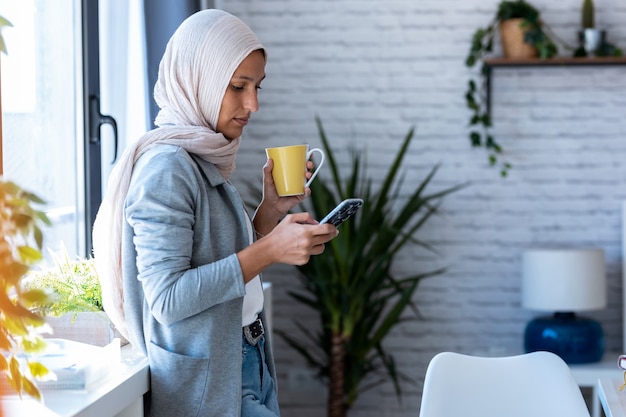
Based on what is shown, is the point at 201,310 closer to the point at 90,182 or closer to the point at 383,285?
the point at 90,182

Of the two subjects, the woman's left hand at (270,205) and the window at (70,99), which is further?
the window at (70,99)

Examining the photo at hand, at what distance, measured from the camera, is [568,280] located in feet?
12.6

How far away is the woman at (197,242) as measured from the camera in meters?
1.64

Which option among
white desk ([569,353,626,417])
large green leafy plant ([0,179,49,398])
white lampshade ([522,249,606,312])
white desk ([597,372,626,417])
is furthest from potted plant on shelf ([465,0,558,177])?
large green leafy plant ([0,179,49,398])

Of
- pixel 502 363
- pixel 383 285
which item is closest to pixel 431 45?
pixel 383 285

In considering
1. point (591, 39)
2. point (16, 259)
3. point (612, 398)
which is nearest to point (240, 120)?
A: point (612, 398)

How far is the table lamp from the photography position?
3.85 meters

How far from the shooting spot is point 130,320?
1802 mm

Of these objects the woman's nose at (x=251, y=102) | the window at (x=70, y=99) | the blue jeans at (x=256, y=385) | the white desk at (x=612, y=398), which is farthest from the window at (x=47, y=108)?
the white desk at (x=612, y=398)

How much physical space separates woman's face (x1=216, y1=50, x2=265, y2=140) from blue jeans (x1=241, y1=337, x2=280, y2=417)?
46 centimetres

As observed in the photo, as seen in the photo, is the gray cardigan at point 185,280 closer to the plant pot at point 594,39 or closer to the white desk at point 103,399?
the white desk at point 103,399

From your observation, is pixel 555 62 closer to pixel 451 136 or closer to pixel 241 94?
pixel 451 136

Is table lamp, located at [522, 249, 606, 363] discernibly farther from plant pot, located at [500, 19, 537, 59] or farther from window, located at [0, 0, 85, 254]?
window, located at [0, 0, 85, 254]

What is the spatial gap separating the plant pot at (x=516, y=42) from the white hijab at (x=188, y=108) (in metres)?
2.53
